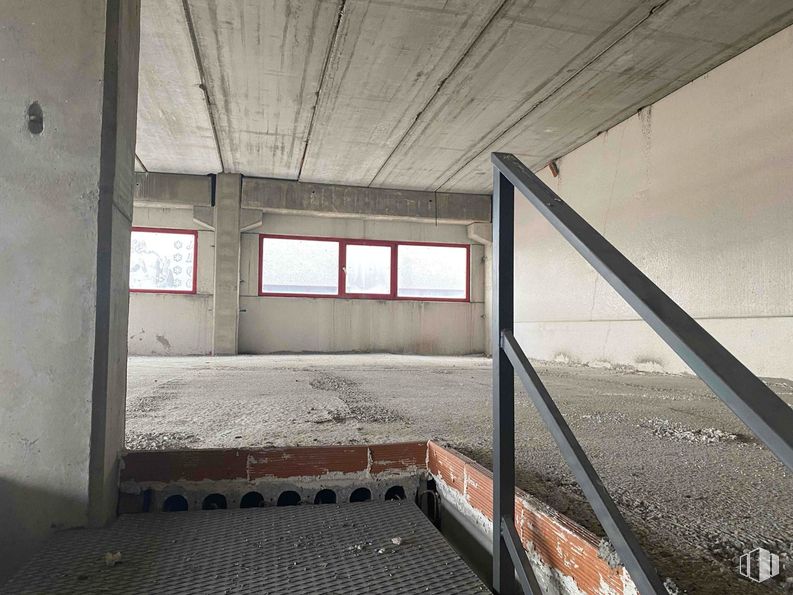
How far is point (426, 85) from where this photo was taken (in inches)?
263

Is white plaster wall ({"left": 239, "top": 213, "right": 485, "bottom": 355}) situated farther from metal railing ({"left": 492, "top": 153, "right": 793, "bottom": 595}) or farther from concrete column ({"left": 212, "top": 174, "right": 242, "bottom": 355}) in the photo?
metal railing ({"left": 492, "top": 153, "right": 793, "bottom": 595})

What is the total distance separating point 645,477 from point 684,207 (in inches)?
211

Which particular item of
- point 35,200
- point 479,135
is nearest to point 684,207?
point 479,135

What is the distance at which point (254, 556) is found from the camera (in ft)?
5.47

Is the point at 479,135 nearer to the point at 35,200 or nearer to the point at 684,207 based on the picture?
the point at 684,207

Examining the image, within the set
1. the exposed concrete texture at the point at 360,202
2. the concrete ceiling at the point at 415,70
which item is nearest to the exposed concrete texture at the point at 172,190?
the exposed concrete texture at the point at 360,202

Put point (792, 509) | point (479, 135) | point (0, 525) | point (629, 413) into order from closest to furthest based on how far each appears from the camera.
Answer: point (792, 509) < point (0, 525) < point (629, 413) < point (479, 135)

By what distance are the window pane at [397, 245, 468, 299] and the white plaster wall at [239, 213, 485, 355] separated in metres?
0.22

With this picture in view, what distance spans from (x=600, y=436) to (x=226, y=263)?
942 centimetres

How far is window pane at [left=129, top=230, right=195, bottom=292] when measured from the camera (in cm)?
1084

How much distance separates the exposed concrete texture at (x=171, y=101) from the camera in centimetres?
534

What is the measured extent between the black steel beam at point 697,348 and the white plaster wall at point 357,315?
10.7m

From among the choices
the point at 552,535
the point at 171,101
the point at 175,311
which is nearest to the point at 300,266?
the point at 175,311

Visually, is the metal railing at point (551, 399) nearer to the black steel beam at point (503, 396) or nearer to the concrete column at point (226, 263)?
the black steel beam at point (503, 396)
